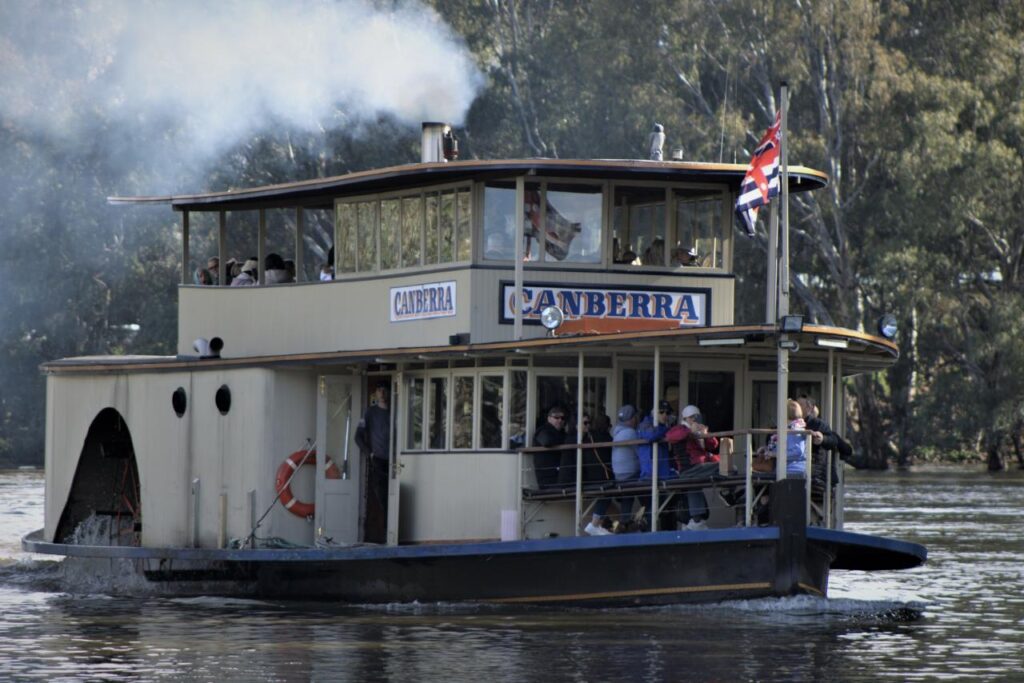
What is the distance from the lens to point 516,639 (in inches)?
623

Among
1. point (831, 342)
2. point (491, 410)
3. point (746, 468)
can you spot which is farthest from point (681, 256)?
point (746, 468)

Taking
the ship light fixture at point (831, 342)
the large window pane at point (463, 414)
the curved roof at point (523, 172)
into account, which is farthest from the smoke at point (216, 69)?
the ship light fixture at point (831, 342)

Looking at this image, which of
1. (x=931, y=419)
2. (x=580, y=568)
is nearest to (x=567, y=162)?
(x=580, y=568)

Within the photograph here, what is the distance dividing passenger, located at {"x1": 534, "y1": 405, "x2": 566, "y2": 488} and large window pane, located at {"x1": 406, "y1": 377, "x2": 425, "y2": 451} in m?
1.52

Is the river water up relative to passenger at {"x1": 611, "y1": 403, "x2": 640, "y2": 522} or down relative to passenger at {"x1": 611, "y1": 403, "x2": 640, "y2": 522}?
down

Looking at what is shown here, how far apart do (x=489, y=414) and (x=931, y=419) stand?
33.1 meters

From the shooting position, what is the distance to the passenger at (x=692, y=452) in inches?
637

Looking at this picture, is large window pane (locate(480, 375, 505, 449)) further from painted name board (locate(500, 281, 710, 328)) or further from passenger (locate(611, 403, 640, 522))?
passenger (locate(611, 403, 640, 522))

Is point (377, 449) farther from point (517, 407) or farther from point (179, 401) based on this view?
point (179, 401)

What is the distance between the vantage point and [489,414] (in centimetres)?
1755

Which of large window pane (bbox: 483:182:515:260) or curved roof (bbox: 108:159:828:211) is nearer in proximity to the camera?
curved roof (bbox: 108:159:828:211)

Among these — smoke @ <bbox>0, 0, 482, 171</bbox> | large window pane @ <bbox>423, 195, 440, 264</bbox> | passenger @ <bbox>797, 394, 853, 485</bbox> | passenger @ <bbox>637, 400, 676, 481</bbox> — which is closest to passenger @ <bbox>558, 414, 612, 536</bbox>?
passenger @ <bbox>637, 400, 676, 481</bbox>

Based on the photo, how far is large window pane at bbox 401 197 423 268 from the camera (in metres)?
19.0

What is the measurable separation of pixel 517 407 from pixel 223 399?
361 cm
